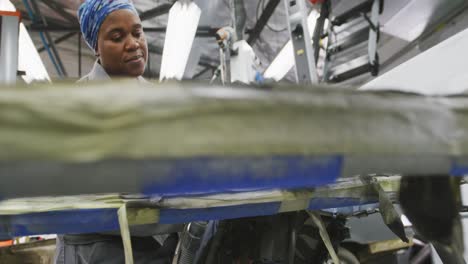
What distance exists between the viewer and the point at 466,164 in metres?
0.40

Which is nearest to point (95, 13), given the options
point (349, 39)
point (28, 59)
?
point (28, 59)

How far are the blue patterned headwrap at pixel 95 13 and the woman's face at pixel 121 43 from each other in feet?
0.06

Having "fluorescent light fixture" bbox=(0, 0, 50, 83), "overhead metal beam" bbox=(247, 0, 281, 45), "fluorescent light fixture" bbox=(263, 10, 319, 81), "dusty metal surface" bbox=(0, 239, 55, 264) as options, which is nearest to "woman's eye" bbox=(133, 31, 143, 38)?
"dusty metal surface" bbox=(0, 239, 55, 264)

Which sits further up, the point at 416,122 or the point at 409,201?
the point at 416,122

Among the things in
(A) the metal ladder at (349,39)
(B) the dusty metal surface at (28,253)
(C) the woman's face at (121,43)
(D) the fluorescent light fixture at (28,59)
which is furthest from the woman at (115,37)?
(A) the metal ladder at (349,39)

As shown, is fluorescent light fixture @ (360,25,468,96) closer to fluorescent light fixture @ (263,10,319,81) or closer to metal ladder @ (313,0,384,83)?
metal ladder @ (313,0,384,83)

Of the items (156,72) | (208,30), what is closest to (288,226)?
(208,30)

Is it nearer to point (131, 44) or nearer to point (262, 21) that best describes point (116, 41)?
point (131, 44)

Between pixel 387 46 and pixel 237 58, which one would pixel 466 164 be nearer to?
pixel 237 58

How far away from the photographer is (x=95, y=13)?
121 cm

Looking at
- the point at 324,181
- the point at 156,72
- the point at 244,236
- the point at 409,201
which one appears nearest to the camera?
the point at 324,181

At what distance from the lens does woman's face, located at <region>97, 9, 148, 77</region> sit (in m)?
1.21

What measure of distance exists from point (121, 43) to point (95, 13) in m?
0.15

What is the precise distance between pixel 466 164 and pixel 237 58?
6.18 feet
